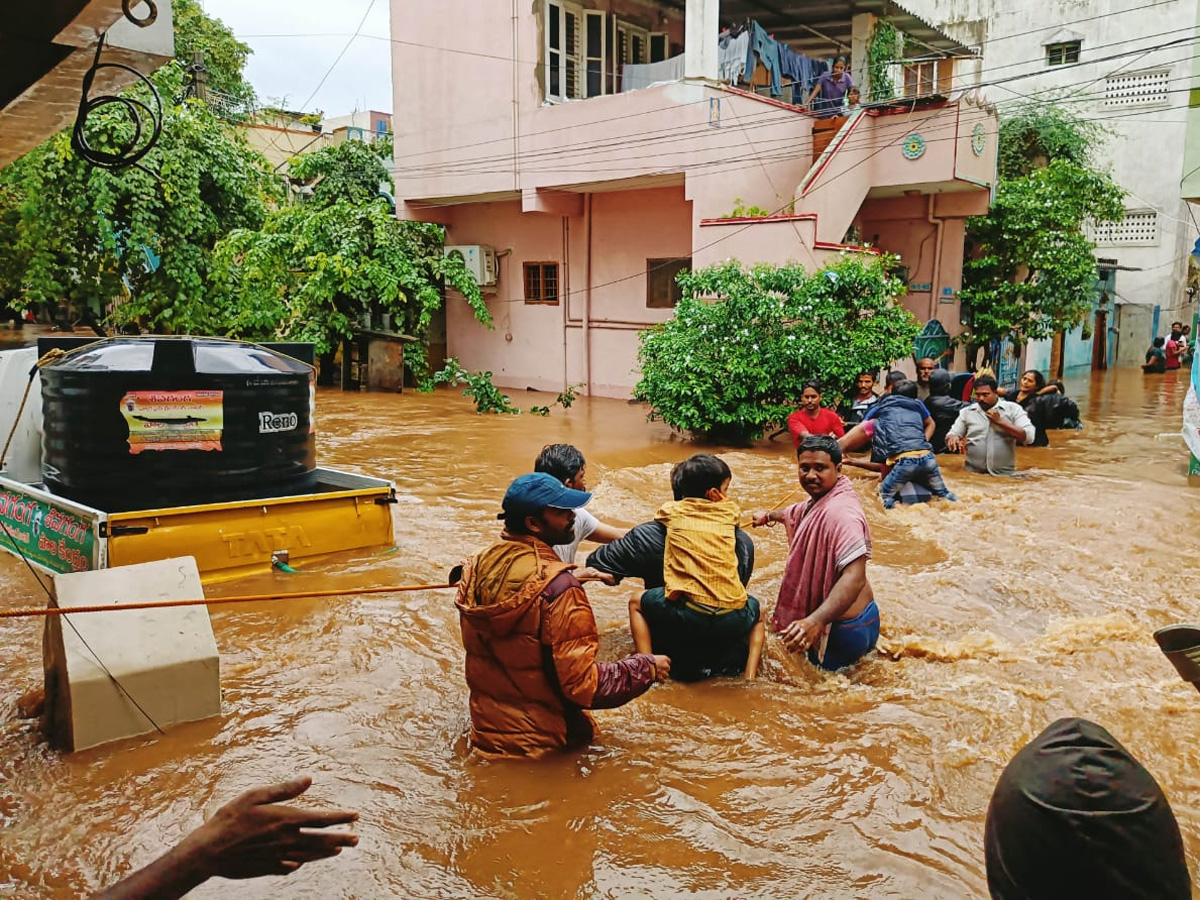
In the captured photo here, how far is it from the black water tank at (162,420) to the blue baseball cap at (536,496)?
3.70 metres

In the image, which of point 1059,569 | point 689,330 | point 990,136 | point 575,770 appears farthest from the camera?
point 990,136

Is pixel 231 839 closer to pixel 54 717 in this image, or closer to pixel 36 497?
pixel 54 717

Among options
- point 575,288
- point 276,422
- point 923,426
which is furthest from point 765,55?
point 276,422

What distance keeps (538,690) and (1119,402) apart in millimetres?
19310

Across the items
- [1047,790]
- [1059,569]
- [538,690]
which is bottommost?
[1059,569]

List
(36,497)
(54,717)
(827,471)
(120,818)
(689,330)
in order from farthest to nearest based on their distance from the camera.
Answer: (689,330) → (36,497) → (827,471) → (54,717) → (120,818)

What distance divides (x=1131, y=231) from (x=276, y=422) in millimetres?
28742

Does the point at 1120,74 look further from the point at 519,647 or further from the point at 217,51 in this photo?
the point at 519,647

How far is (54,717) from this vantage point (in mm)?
4406

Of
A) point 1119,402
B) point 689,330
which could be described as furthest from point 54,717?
point 1119,402

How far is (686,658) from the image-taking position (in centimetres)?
512

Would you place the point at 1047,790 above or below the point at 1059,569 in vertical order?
above

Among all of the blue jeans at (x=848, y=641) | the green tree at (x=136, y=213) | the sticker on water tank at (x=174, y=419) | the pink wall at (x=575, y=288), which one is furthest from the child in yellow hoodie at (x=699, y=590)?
the green tree at (x=136, y=213)

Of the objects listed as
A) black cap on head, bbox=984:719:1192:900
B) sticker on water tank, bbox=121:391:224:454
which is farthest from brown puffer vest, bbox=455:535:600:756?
sticker on water tank, bbox=121:391:224:454
